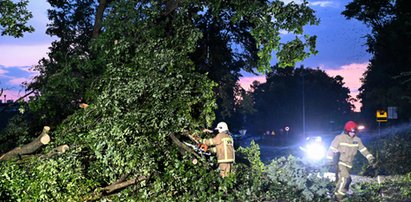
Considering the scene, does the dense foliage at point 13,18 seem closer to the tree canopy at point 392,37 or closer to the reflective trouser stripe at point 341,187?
the reflective trouser stripe at point 341,187

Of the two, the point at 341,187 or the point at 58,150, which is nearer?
the point at 58,150

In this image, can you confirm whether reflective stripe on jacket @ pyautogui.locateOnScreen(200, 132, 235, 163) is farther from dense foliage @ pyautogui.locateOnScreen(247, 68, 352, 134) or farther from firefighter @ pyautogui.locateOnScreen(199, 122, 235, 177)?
dense foliage @ pyautogui.locateOnScreen(247, 68, 352, 134)

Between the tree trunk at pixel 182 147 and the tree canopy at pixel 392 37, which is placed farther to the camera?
the tree canopy at pixel 392 37

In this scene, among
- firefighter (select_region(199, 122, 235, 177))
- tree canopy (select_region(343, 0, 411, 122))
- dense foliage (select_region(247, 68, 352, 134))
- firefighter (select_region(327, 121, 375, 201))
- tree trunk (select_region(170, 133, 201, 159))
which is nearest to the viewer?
tree trunk (select_region(170, 133, 201, 159))

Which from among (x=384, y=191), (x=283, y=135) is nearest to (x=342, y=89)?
(x=283, y=135)

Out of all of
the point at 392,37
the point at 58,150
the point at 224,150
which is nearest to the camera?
the point at 58,150

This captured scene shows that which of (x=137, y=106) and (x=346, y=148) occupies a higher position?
(x=137, y=106)

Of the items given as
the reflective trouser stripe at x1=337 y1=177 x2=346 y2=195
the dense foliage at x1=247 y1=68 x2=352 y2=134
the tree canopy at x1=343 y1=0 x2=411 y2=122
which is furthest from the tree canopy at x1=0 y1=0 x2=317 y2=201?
the dense foliage at x1=247 y1=68 x2=352 y2=134

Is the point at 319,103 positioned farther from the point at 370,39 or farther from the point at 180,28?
the point at 180,28

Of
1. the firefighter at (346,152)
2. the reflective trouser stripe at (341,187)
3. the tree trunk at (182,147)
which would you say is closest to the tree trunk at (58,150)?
the tree trunk at (182,147)

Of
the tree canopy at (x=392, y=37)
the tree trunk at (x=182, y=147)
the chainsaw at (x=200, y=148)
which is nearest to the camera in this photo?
the tree trunk at (x=182, y=147)

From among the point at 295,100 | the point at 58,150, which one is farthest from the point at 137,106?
the point at 295,100

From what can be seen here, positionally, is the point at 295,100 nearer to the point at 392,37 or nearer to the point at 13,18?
the point at 392,37

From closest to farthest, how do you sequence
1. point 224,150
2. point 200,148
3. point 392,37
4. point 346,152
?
point 224,150 → point 200,148 → point 346,152 → point 392,37
